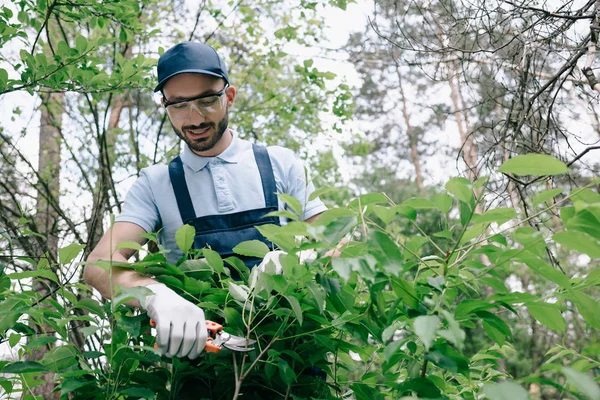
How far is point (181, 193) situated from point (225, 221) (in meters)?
0.20

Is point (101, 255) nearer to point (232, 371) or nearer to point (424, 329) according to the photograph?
point (232, 371)

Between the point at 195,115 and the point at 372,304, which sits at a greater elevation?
the point at 195,115

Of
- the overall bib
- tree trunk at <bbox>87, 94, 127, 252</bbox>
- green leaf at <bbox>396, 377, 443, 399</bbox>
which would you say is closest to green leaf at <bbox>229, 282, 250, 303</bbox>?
green leaf at <bbox>396, 377, 443, 399</bbox>

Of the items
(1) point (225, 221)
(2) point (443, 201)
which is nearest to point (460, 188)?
(2) point (443, 201)

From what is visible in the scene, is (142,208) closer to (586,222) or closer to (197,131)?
(197,131)

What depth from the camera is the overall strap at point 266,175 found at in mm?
2037

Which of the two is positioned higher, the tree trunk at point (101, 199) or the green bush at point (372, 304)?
the tree trunk at point (101, 199)

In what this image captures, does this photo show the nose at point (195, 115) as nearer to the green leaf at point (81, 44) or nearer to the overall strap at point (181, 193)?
the overall strap at point (181, 193)

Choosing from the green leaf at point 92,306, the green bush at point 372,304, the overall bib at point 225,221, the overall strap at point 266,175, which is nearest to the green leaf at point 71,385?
the green bush at point 372,304

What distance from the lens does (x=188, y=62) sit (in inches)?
76.0

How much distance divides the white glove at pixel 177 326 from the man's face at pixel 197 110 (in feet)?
3.16

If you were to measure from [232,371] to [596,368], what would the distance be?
734 mm

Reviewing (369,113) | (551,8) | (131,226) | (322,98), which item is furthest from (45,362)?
(369,113)

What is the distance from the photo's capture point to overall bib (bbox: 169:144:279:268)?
Result: 1.86m
